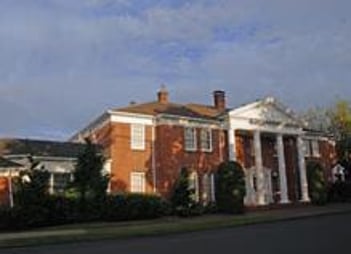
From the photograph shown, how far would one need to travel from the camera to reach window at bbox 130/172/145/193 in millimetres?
43875

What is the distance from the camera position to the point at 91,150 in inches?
1388

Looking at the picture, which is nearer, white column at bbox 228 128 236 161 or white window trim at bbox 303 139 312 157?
white column at bbox 228 128 236 161

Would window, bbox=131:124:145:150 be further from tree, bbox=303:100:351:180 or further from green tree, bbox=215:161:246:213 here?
tree, bbox=303:100:351:180

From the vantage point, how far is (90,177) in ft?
114

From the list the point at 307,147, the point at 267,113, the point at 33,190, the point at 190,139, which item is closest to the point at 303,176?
the point at 307,147

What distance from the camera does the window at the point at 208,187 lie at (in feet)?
152

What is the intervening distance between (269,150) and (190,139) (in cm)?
923

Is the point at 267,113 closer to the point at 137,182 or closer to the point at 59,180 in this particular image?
the point at 137,182

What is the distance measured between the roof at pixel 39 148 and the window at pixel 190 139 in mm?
7750

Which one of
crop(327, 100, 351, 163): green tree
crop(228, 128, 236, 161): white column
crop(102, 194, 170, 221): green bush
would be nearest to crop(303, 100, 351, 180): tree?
crop(327, 100, 351, 163): green tree

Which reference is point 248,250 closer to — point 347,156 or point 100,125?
point 100,125

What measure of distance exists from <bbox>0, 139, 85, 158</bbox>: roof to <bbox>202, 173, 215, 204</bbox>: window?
31.3 feet

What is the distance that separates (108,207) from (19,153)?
9201 mm

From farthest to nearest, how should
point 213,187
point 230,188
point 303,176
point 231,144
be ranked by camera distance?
point 303,176, point 231,144, point 213,187, point 230,188
